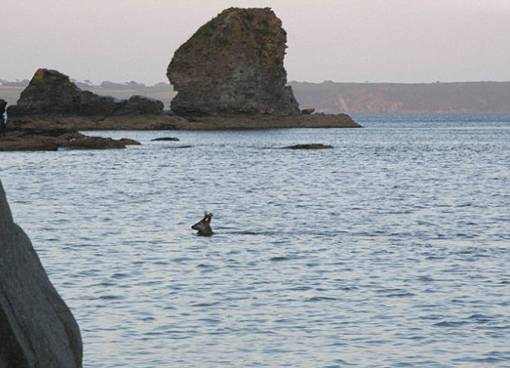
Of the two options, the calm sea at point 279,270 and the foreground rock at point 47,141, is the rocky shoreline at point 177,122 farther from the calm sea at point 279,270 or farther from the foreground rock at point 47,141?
the calm sea at point 279,270

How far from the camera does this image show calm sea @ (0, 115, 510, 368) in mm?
17203

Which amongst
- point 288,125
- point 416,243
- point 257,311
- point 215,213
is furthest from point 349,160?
point 288,125

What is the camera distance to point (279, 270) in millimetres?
26375

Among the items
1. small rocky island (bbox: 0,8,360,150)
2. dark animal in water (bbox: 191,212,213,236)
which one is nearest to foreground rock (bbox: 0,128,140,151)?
small rocky island (bbox: 0,8,360,150)

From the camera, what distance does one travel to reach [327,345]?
17234 mm

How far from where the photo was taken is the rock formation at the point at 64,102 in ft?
576

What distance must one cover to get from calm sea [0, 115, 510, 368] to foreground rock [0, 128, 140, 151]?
34200 millimetres

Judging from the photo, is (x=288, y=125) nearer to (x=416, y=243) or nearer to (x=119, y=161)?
(x=119, y=161)

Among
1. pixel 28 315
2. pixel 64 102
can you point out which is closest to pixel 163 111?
pixel 64 102

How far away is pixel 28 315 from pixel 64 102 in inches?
6748

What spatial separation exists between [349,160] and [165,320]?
81.8m

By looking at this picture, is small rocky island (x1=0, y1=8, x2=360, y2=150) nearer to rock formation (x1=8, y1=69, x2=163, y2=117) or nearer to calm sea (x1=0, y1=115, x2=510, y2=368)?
rock formation (x1=8, y1=69, x2=163, y2=117)

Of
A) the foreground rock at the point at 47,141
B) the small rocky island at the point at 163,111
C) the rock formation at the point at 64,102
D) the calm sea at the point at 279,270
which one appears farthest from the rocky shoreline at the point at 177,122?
the calm sea at the point at 279,270

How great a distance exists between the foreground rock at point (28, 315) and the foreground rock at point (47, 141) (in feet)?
292
